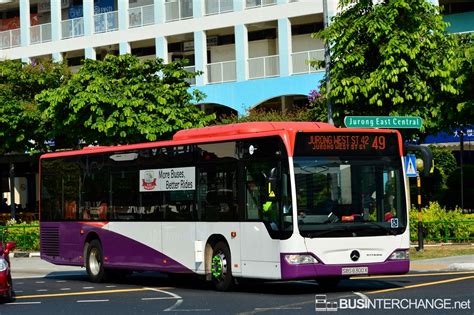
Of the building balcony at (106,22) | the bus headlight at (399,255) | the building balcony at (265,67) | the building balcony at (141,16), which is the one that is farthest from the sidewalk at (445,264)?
the building balcony at (106,22)

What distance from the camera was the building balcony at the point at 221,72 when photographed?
47.3 metres

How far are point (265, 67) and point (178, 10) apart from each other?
5.45 metres

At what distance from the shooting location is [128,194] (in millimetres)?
22703

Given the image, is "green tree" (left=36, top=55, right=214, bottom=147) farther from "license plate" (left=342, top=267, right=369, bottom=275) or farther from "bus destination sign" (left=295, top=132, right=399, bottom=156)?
"license plate" (left=342, top=267, right=369, bottom=275)

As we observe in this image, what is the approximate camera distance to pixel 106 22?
5141 cm

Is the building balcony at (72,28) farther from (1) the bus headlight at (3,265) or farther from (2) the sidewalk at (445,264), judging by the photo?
(1) the bus headlight at (3,265)

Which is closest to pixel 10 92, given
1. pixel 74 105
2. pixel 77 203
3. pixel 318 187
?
pixel 74 105

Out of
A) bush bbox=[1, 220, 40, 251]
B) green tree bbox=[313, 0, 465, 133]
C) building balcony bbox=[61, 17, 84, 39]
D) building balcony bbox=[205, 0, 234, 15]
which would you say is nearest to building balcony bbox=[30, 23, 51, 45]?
building balcony bbox=[61, 17, 84, 39]

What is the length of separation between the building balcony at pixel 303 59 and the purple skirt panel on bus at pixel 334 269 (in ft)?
87.8

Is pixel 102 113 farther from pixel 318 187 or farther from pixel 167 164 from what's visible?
pixel 318 187

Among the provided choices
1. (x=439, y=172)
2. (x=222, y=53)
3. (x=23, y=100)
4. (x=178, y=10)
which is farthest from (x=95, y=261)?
(x=178, y=10)

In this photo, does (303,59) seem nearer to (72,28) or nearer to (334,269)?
(72,28)

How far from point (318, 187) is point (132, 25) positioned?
33.5m

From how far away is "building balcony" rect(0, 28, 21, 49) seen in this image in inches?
2173
